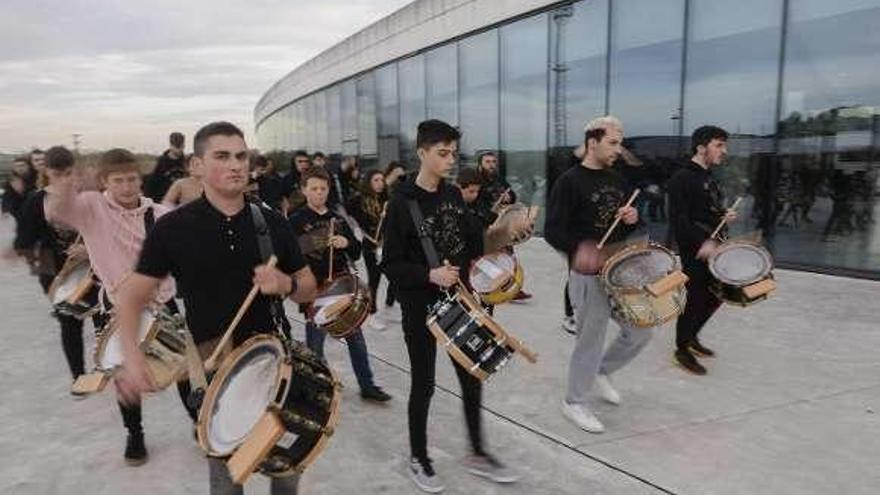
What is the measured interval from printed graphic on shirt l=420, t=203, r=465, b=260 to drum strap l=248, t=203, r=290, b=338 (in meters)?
0.91

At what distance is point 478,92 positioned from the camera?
563 inches

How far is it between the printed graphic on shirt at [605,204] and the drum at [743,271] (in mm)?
1193

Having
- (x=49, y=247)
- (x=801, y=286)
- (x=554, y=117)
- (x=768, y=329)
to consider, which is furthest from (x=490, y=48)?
(x=49, y=247)

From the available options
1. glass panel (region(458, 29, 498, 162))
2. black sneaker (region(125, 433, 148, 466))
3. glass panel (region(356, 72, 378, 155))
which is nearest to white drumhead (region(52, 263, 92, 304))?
black sneaker (region(125, 433, 148, 466))

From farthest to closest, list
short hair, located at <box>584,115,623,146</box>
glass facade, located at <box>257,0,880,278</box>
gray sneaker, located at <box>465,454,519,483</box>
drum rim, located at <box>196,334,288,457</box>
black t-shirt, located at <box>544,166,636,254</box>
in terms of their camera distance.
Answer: glass facade, located at <box>257,0,880,278</box>, black t-shirt, located at <box>544,166,636,254</box>, short hair, located at <box>584,115,623,146</box>, gray sneaker, located at <box>465,454,519,483</box>, drum rim, located at <box>196,334,288,457</box>

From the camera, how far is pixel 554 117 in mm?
12328

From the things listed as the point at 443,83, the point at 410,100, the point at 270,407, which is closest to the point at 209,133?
the point at 270,407

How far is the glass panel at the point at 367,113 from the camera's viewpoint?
63.4 feet

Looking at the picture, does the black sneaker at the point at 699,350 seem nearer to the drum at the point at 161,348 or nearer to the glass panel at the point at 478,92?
the drum at the point at 161,348

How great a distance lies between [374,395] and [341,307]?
2.17 ft

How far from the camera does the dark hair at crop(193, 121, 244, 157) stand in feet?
7.57

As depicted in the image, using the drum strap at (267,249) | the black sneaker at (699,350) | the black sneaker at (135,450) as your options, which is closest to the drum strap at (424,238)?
the drum strap at (267,249)

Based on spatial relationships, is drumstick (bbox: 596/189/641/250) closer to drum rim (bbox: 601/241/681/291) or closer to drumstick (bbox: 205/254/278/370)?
drum rim (bbox: 601/241/681/291)

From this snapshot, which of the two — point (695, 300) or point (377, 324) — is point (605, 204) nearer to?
point (695, 300)
